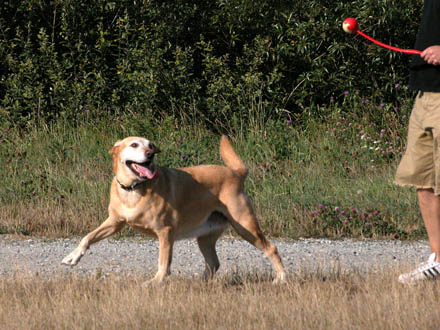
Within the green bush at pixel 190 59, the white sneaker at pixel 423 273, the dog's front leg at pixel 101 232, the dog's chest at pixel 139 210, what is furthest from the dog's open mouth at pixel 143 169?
the green bush at pixel 190 59

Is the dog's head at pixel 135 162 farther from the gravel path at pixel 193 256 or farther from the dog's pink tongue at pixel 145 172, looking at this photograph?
the gravel path at pixel 193 256

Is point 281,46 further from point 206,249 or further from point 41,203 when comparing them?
point 206,249

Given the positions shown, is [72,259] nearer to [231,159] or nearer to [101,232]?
[101,232]

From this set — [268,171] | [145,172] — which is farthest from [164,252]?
[268,171]

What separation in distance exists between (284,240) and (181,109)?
165 inches

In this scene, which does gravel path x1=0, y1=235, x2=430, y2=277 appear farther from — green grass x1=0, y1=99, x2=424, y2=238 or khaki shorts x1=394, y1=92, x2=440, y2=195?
khaki shorts x1=394, y1=92, x2=440, y2=195

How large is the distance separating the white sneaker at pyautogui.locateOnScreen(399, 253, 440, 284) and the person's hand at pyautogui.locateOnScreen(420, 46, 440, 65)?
1.41 meters

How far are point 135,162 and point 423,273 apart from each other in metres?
2.20

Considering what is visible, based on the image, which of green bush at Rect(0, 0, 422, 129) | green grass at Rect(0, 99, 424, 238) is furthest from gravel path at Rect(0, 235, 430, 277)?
green bush at Rect(0, 0, 422, 129)

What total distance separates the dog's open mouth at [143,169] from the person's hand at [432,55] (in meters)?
2.05

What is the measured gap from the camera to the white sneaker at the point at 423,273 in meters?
5.42

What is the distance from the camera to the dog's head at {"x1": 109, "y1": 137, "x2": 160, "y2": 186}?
5.38m

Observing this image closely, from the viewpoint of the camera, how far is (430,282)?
5379 mm

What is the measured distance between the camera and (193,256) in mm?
6988
